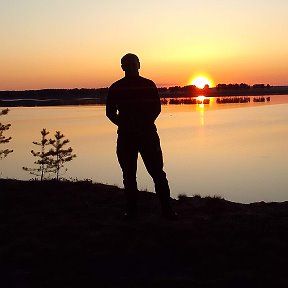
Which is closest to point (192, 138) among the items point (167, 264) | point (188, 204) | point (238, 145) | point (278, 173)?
point (238, 145)

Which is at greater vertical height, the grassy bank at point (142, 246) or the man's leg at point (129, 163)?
the man's leg at point (129, 163)

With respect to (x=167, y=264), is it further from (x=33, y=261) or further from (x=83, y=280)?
(x=33, y=261)

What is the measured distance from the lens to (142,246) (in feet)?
18.8

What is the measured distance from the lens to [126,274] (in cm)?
505

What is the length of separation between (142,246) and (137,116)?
1.95 meters

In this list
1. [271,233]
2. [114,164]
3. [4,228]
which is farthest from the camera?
[114,164]

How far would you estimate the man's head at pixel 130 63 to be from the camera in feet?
22.3

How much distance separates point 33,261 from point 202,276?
1881 millimetres

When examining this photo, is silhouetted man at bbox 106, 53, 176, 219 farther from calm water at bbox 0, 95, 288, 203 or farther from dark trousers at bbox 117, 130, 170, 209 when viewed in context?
calm water at bbox 0, 95, 288, 203

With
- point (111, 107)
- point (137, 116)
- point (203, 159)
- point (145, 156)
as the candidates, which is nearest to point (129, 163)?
point (145, 156)

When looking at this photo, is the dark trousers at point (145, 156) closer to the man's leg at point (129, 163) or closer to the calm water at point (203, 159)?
the man's leg at point (129, 163)

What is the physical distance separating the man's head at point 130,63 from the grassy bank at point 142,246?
2.09 meters

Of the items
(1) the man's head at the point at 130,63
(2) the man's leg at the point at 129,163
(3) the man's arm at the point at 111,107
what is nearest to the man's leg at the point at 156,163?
(2) the man's leg at the point at 129,163

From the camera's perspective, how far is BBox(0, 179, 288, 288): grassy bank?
16.2 ft
